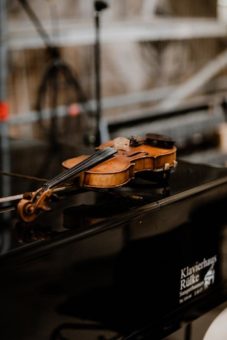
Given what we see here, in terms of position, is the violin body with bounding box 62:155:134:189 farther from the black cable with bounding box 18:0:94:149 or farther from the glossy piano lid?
the black cable with bounding box 18:0:94:149

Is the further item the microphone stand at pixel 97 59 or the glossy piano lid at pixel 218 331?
the microphone stand at pixel 97 59

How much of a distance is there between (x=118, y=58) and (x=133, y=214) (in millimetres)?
3308

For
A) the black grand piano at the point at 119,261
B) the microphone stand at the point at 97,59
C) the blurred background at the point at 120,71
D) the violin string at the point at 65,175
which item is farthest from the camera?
the blurred background at the point at 120,71

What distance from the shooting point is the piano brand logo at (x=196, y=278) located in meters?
1.46

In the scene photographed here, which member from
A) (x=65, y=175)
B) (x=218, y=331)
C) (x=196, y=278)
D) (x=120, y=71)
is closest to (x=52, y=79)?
(x=120, y=71)

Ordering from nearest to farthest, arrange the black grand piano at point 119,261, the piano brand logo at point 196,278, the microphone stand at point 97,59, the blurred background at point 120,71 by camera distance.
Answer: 1. the black grand piano at point 119,261
2. the piano brand logo at point 196,278
3. the microphone stand at point 97,59
4. the blurred background at point 120,71

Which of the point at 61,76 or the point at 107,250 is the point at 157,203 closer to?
the point at 107,250

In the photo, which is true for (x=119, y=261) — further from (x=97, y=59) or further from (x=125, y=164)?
(x=97, y=59)

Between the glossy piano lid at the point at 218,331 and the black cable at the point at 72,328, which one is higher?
the black cable at the point at 72,328

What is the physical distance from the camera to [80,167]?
1.23 metres

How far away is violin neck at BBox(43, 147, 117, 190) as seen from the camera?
1173mm

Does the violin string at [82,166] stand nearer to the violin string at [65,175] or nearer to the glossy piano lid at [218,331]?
the violin string at [65,175]

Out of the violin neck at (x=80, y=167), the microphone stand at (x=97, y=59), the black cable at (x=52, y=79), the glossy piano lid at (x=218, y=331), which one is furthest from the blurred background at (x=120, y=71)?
the glossy piano lid at (x=218, y=331)

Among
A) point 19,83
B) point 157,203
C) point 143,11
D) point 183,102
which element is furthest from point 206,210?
point 183,102
